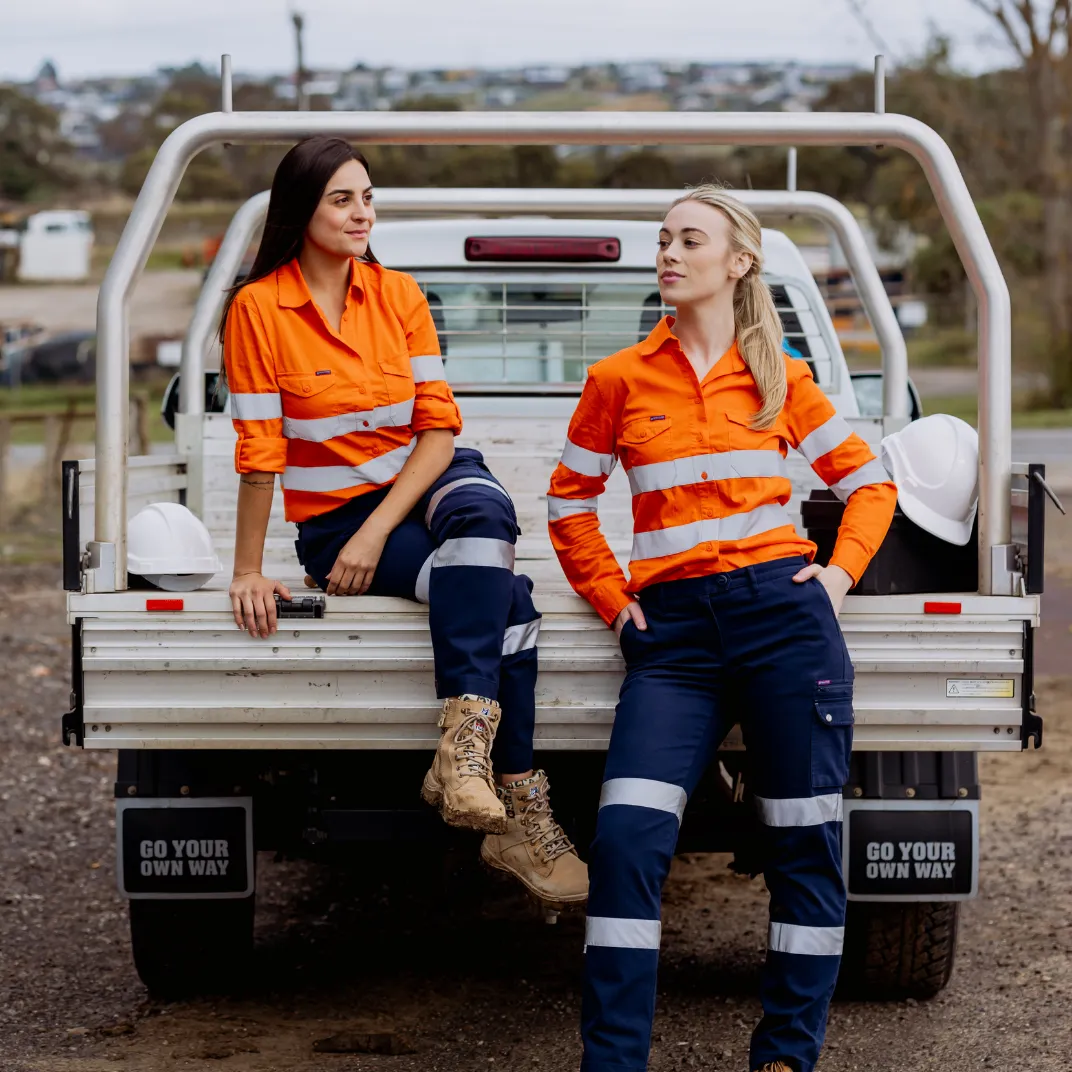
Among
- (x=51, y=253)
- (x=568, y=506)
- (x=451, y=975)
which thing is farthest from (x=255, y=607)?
(x=51, y=253)

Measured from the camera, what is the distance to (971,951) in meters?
4.71

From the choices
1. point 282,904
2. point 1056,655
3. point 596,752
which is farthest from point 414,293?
point 1056,655

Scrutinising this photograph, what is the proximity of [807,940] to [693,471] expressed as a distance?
0.92 m

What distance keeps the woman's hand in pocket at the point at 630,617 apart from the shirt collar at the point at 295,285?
0.94 meters

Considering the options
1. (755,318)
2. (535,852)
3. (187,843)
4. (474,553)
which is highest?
(755,318)

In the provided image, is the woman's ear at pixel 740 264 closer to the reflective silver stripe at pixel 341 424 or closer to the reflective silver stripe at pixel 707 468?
the reflective silver stripe at pixel 707 468

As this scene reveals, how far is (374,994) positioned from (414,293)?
1.78 m

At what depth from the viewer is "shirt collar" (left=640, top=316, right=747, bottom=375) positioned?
3.49 meters

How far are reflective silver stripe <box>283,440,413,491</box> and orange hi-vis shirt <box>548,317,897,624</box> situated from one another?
38cm

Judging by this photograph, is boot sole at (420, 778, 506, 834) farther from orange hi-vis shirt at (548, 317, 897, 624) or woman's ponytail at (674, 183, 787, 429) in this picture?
woman's ponytail at (674, 183, 787, 429)

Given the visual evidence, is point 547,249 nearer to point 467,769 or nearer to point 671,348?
point 671,348

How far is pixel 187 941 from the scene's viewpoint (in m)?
4.22

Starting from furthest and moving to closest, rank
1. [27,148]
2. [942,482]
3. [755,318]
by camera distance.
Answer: [27,148]
[942,482]
[755,318]

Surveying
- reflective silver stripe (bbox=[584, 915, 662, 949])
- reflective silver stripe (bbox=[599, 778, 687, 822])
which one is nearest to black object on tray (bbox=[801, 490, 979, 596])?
reflective silver stripe (bbox=[599, 778, 687, 822])
